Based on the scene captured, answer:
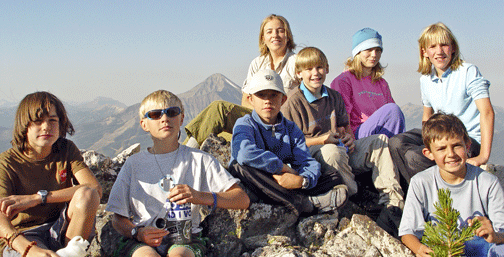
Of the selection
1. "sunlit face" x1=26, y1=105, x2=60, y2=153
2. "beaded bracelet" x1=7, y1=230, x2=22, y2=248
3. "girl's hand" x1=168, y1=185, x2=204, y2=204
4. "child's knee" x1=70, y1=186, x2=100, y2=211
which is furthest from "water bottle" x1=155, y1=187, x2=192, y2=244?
"sunlit face" x1=26, y1=105, x2=60, y2=153

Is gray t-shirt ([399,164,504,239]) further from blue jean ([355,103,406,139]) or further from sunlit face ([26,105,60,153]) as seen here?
sunlit face ([26,105,60,153])

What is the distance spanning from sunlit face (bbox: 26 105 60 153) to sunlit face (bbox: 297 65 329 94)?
3404mm

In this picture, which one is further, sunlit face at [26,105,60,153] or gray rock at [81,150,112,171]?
gray rock at [81,150,112,171]

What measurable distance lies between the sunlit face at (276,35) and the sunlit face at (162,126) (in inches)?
143

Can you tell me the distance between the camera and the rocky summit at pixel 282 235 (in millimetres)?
4422

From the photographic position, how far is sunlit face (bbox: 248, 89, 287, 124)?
16.5 ft

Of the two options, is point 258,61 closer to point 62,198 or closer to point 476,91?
point 476,91

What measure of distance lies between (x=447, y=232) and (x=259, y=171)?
9.30 ft

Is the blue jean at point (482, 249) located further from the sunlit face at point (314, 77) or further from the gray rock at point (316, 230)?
the sunlit face at point (314, 77)

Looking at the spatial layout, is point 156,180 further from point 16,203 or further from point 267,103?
point 267,103

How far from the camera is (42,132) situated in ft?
13.2

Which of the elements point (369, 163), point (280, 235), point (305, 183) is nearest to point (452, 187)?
point (305, 183)

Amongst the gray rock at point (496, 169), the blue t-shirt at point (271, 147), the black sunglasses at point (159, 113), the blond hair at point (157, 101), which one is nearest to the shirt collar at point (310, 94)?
the blue t-shirt at point (271, 147)

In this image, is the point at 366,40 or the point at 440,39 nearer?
the point at 440,39
